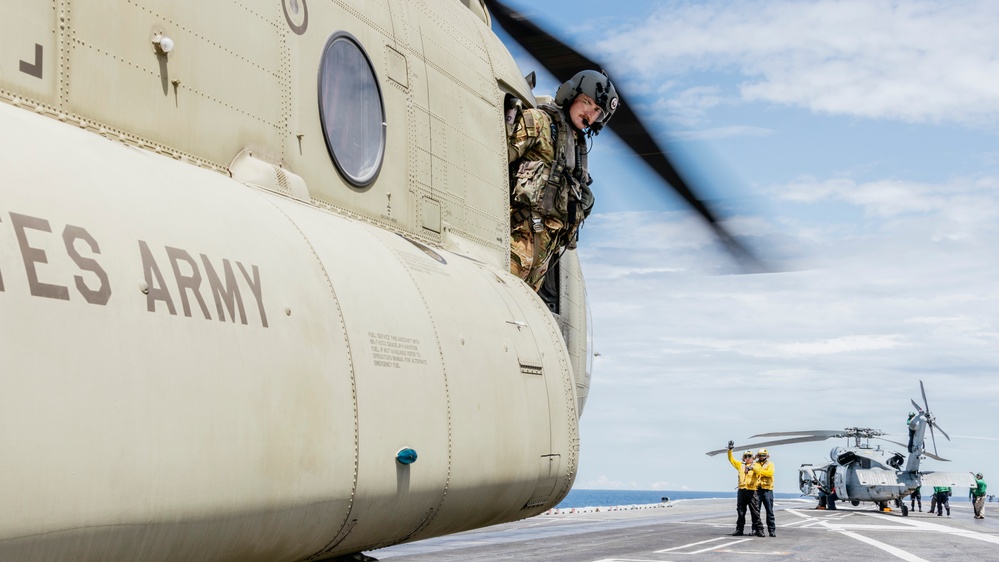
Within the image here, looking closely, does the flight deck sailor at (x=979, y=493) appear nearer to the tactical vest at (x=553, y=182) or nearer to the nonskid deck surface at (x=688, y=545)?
the nonskid deck surface at (x=688, y=545)

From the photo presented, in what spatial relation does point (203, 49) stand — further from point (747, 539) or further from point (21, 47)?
point (747, 539)

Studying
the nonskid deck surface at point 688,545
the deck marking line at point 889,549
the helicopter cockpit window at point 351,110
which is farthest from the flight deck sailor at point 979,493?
the helicopter cockpit window at point 351,110

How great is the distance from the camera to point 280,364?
3.36m

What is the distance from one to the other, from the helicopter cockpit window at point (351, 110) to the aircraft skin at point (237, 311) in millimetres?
87

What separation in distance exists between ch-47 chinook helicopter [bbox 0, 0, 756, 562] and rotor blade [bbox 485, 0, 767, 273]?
112 centimetres

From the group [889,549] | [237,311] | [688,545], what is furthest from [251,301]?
[889,549]

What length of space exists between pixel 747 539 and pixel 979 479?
23487 millimetres

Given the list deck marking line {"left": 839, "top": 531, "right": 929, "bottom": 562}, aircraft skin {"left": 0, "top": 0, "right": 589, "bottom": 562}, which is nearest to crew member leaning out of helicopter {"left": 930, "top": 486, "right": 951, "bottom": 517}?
deck marking line {"left": 839, "top": 531, "right": 929, "bottom": 562}

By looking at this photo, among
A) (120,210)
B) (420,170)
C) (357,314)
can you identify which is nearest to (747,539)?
(420,170)

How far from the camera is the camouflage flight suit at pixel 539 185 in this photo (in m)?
7.06

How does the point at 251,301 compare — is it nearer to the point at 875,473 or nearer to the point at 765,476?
the point at 765,476

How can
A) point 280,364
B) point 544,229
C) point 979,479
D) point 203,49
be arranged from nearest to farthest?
1. point 280,364
2. point 203,49
3. point 544,229
4. point 979,479

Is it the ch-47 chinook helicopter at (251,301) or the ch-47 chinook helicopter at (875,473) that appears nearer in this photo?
the ch-47 chinook helicopter at (251,301)

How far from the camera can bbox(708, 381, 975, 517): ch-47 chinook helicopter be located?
40.4 meters
